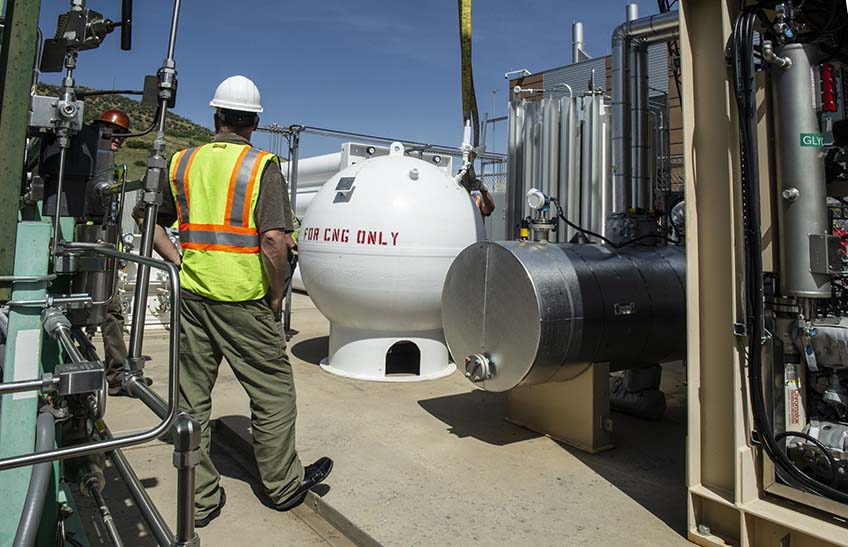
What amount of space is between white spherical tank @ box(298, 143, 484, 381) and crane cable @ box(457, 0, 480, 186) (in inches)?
19.8

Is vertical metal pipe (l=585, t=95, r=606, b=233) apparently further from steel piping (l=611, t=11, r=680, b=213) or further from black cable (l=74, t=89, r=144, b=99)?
black cable (l=74, t=89, r=144, b=99)

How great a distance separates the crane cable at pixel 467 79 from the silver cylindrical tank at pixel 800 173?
3224 mm

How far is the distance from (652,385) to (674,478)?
48.8 inches

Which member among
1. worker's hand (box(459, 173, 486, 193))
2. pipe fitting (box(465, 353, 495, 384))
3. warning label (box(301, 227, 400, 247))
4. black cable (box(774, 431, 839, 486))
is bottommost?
black cable (box(774, 431, 839, 486))

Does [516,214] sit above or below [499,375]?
above

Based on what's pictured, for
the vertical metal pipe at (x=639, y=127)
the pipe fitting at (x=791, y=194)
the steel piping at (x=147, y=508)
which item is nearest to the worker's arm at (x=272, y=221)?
the steel piping at (x=147, y=508)

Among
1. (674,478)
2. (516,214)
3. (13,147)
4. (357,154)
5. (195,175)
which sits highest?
(357,154)

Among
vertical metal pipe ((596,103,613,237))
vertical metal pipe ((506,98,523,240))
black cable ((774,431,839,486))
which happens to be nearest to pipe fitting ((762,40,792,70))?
black cable ((774,431,839,486))

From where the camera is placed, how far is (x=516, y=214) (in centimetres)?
765

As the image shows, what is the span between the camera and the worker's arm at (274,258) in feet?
9.66

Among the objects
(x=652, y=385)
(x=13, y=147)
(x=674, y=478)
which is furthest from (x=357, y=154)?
(x=13, y=147)

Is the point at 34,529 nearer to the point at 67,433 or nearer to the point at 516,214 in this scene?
the point at 67,433

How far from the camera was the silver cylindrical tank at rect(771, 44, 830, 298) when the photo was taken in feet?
8.19

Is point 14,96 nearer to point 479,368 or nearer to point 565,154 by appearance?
point 479,368
